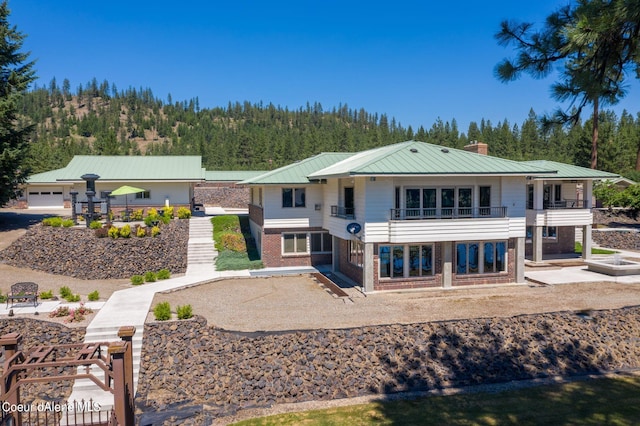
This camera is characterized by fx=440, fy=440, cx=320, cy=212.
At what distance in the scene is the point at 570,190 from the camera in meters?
27.4

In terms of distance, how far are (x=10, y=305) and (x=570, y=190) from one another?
Answer: 1178 inches

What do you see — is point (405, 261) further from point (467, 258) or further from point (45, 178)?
point (45, 178)

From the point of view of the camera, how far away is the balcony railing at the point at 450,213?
766 inches

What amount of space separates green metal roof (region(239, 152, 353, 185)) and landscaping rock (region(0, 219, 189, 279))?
20.8ft

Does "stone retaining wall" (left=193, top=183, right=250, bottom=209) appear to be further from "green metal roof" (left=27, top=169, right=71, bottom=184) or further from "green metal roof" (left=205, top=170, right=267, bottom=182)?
"green metal roof" (left=27, top=169, right=71, bottom=184)

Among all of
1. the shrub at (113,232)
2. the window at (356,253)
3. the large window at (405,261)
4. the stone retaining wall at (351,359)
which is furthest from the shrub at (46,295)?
the large window at (405,261)

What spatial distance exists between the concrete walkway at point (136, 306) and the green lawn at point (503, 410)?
4.94 meters

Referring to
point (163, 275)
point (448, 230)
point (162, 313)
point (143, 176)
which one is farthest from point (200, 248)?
point (448, 230)

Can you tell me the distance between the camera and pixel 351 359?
13141 millimetres

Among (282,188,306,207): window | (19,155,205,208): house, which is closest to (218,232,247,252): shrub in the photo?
(282,188,306,207): window

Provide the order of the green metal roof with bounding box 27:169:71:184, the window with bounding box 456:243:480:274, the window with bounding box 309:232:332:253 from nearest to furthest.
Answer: the window with bounding box 456:243:480:274 → the window with bounding box 309:232:332:253 → the green metal roof with bounding box 27:169:71:184

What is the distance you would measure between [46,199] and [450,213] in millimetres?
38974

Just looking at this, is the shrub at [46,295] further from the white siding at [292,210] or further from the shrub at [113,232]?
the white siding at [292,210]

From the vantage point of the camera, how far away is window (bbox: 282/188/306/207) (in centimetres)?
2444
